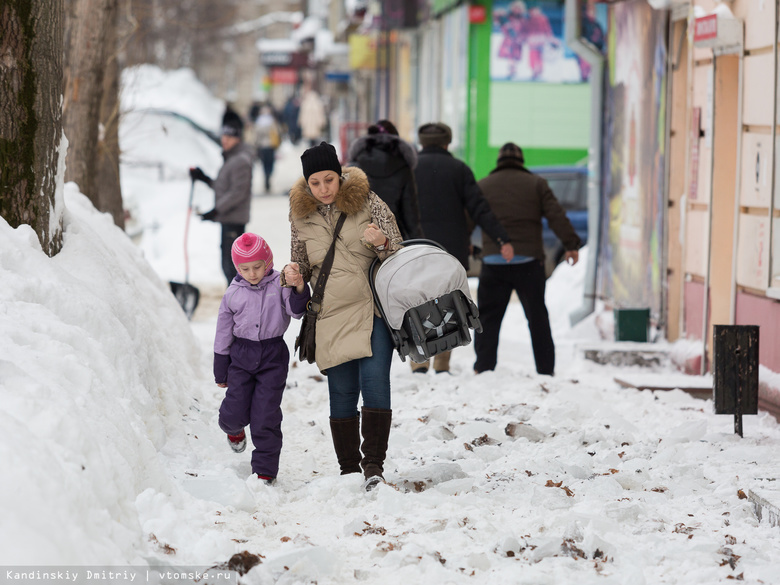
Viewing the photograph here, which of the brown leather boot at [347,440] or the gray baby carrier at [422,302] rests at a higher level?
the gray baby carrier at [422,302]

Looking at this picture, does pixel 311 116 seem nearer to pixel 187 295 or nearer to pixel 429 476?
A: pixel 187 295

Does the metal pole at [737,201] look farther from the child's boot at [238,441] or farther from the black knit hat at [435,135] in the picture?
the child's boot at [238,441]

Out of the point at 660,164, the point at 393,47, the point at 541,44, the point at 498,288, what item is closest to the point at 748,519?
the point at 498,288

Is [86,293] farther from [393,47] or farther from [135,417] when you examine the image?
[393,47]

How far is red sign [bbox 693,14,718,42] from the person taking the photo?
7965 millimetres

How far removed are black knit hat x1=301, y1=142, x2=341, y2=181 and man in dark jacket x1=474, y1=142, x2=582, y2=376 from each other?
10.6 feet

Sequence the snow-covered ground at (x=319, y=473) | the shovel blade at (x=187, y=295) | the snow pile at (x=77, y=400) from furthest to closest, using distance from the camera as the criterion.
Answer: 1. the shovel blade at (x=187, y=295)
2. the snow-covered ground at (x=319, y=473)
3. the snow pile at (x=77, y=400)

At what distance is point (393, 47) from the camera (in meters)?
32.4

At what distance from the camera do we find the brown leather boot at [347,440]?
531 centimetres

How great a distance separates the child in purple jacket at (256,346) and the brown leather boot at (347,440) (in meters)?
0.29

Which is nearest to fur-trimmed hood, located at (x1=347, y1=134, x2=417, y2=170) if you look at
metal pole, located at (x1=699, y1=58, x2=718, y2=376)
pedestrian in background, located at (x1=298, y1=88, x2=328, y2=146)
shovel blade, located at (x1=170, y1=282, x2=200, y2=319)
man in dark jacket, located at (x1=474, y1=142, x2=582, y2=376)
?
man in dark jacket, located at (x1=474, y1=142, x2=582, y2=376)

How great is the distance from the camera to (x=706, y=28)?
8070 millimetres

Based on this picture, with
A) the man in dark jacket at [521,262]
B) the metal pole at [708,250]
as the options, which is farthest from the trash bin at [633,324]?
the man in dark jacket at [521,262]

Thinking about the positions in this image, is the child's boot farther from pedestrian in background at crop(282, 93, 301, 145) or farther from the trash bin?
pedestrian in background at crop(282, 93, 301, 145)
